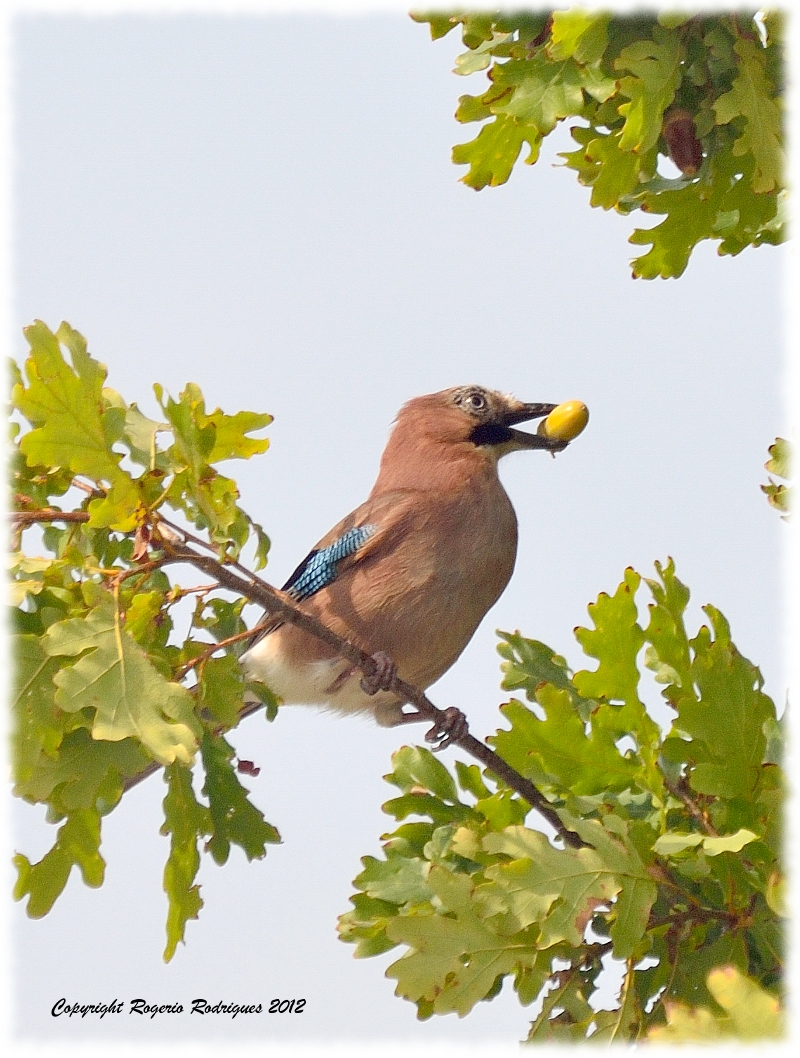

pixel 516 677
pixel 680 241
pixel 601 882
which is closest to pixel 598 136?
pixel 680 241

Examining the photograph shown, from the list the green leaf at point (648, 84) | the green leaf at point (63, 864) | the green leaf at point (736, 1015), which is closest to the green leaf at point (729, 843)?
the green leaf at point (736, 1015)

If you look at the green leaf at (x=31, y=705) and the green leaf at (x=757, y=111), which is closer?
the green leaf at (x=31, y=705)

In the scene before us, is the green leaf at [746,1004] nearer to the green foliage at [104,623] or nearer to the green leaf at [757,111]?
the green foliage at [104,623]

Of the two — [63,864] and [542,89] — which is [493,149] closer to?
[542,89]

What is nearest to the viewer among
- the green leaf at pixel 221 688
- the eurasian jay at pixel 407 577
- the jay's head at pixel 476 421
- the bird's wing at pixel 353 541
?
the green leaf at pixel 221 688

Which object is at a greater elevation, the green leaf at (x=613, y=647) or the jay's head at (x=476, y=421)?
the jay's head at (x=476, y=421)

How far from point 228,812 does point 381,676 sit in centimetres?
106

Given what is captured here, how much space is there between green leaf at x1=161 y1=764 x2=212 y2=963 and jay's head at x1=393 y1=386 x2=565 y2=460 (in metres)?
2.60

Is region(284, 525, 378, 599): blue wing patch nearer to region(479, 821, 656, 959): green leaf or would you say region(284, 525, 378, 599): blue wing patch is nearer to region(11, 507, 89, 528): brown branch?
region(11, 507, 89, 528): brown branch

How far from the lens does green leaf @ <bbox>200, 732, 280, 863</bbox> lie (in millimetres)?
3656

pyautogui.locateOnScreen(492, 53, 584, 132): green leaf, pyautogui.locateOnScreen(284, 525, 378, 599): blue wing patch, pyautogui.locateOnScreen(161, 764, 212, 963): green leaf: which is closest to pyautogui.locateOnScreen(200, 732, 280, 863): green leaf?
pyautogui.locateOnScreen(161, 764, 212, 963): green leaf

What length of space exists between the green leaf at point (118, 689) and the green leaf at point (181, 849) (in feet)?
1.14

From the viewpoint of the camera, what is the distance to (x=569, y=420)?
5324 mm

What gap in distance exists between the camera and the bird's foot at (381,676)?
15.2 ft
